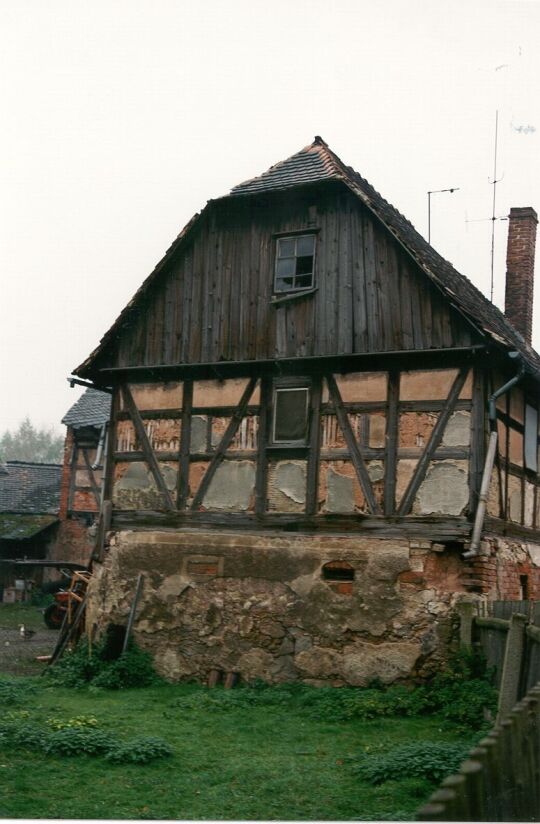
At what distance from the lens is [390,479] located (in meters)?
13.5

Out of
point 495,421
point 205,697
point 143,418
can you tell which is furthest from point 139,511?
point 495,421

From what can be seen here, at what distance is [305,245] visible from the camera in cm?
1486

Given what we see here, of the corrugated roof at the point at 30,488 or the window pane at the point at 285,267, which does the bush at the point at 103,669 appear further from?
the corrugated roof at the point at 30,488

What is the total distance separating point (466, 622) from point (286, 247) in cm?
675

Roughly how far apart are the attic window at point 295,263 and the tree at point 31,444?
253 feet

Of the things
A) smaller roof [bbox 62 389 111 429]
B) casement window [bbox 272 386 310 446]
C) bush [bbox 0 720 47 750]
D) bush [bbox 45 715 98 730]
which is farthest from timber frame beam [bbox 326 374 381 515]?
smaller roof [bbox 62 389 111 429]

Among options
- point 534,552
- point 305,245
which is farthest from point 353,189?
point 534,552

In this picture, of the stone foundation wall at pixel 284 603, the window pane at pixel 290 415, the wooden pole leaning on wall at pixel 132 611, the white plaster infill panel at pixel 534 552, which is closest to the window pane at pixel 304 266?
the window pane at pixel 290 415

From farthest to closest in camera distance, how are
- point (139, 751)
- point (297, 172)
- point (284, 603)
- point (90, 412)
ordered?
point (90, 412)
point (297, 172)
point (284, 603)
point (139, 751)

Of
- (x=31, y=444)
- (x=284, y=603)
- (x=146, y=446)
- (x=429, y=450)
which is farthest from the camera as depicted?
(x=31, y=444)

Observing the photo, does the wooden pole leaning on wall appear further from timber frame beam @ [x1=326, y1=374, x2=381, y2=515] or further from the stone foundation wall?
timber frame beam @ [x1=326, y1=374, x2=381, y2=515]

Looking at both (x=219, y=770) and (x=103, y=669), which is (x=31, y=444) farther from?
(x=219, y=770)

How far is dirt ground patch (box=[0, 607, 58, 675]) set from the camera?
647 inches

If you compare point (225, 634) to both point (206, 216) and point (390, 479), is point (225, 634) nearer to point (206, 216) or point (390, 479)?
point (390, 479)
